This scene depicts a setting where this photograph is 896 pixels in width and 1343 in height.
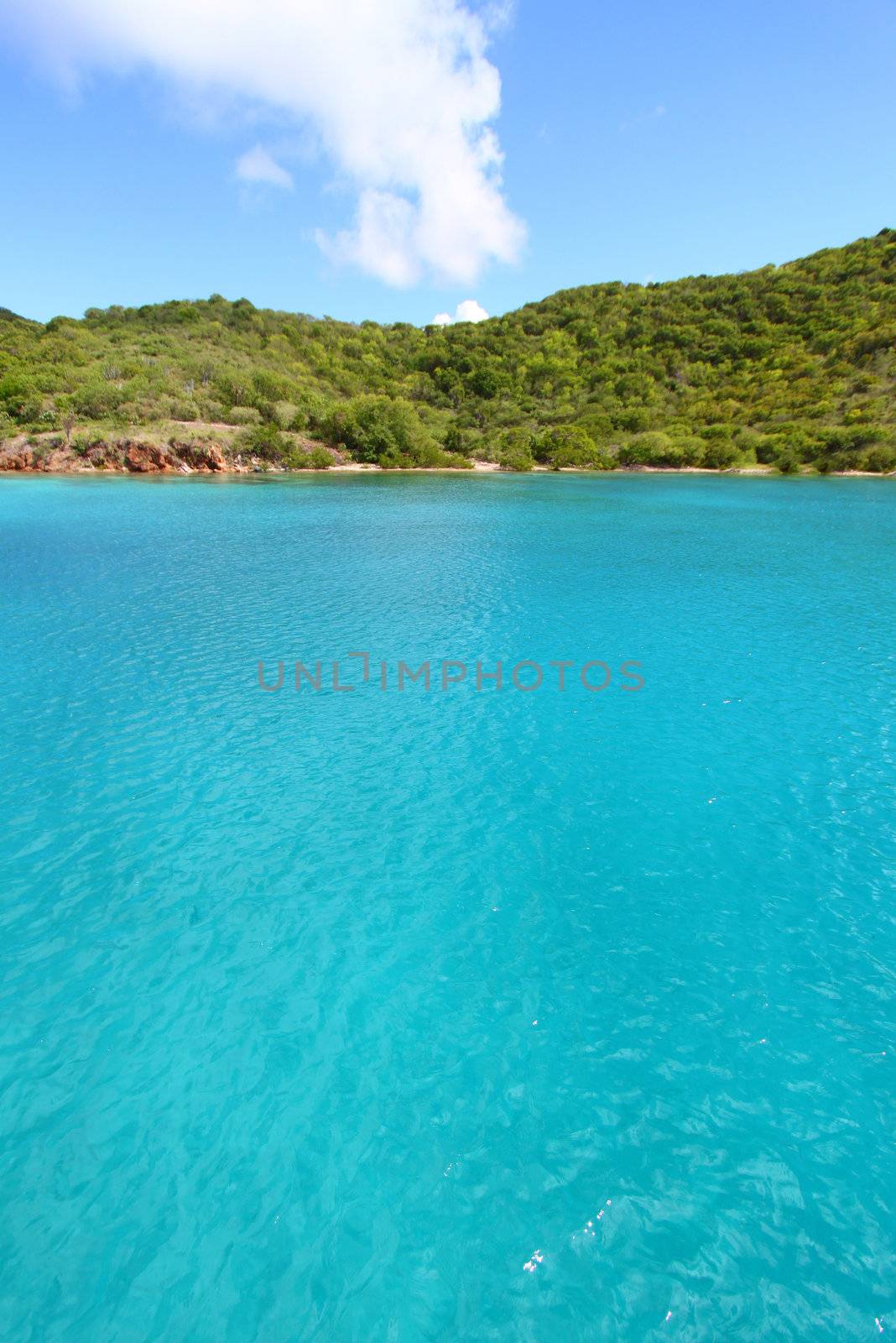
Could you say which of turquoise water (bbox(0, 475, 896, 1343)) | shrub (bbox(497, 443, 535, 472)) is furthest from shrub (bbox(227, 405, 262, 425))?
turquoise water (bbox(0, 475, 896, 1343))

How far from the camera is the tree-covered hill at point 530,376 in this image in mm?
72812

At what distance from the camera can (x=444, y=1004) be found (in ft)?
19.7

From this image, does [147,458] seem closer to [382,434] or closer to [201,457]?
[201,457]

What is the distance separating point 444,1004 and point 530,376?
118 metres

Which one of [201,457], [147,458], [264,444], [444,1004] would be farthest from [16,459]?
[444,1004]

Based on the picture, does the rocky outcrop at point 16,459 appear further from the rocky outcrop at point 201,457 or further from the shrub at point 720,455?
the shrub at point 720,455

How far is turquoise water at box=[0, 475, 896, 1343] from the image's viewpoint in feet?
13.4

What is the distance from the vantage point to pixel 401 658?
14.8 m

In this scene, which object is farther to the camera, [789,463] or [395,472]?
[789,463]

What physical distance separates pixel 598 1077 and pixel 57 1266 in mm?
4353

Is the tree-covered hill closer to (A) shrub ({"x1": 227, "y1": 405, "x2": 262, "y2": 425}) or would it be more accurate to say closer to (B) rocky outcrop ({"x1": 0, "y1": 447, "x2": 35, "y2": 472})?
(A) shrub ({"x1": 227, "y1": 405, "x2": 262, "y2": 425})

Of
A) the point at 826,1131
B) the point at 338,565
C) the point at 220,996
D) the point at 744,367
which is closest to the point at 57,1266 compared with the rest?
the point at 220,996

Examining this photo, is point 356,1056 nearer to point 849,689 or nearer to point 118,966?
point 118,966

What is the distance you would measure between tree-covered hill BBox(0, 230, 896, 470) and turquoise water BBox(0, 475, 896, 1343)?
66090mm
